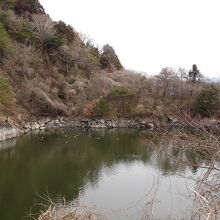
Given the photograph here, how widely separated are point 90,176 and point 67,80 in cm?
2644

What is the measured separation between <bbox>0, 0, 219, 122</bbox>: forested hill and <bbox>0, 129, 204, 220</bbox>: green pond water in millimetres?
8681

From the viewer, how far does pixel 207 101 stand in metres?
37.2

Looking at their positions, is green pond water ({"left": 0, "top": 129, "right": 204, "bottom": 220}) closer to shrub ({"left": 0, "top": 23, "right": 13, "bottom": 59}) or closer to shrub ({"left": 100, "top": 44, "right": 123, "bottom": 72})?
shrub ({"left": 0, "top": 23, "right": 13, "bottom": 59})

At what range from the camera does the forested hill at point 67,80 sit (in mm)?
38250

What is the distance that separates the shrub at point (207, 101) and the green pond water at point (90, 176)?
1044 centimetres

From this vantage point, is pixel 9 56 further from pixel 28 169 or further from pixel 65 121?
pixel 28 169

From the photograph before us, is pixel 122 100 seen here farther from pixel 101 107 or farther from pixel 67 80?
pixel 67 80

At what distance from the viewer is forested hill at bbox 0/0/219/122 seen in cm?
3825

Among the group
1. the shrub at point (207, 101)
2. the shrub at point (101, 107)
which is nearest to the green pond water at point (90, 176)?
the shrub at point (101, 107)

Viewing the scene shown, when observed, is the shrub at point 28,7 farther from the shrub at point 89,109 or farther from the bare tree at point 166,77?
the bare tree at point 166,77

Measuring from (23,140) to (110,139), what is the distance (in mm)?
6967

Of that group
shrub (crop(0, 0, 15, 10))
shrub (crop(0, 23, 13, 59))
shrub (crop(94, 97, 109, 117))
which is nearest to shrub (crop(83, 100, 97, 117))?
shrub (crop(94, 97, 109, 117))

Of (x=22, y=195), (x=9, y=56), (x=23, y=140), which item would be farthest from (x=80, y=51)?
(x=22, y=195)

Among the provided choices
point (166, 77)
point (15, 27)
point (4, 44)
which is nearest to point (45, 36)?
point (15, 27)
